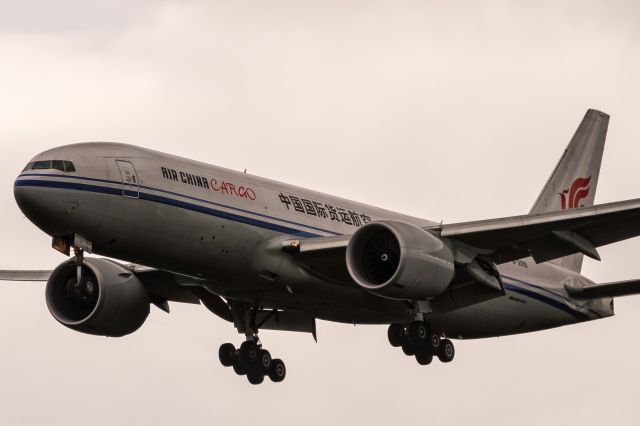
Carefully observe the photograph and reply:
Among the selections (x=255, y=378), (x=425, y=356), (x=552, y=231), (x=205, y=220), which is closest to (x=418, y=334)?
(x=425, y=356)

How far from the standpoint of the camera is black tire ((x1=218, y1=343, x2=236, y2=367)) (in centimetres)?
4666

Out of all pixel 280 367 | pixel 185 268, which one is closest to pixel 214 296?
pixel 280 367

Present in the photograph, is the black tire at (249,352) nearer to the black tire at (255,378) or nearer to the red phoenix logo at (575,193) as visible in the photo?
the black tire at (255,378)

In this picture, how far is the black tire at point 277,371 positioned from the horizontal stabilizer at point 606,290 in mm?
10118

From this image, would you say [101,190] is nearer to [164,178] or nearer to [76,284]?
[164,178]

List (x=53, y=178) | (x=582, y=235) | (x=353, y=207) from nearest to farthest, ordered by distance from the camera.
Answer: (x=53, y=178), (x=582, y=235), (x=353, y=207)

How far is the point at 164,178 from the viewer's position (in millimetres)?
40375

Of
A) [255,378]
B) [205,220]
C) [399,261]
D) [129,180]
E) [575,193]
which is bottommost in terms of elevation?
[255,378]

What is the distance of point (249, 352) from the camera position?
4631cm

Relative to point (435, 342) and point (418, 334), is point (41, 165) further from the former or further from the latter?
point (435, 342)

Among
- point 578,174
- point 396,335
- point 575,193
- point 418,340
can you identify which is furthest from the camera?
point 578,174

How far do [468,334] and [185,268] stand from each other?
37.0 ft

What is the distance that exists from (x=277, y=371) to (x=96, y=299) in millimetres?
5999

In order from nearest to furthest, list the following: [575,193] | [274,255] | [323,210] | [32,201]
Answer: [32,201] → [274,255] → [323,210] → [575,193]
